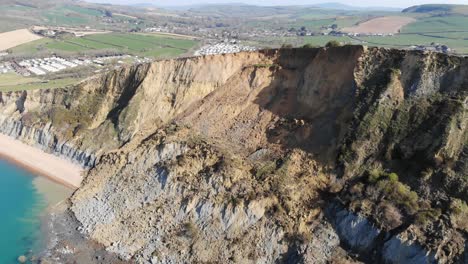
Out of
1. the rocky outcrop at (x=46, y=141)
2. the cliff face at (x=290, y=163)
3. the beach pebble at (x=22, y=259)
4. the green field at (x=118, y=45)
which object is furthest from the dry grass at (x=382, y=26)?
the beach pebble at (x=22, y=259)

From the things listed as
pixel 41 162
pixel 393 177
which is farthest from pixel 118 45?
pixel 393 177

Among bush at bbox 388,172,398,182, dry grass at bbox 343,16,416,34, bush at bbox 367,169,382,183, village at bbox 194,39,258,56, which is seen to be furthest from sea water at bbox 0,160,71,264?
dry grass at bbox 343,16,416,34

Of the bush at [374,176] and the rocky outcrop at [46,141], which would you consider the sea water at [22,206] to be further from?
the bush at [374,176]

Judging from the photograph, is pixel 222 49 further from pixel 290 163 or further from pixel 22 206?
pixel 290 163

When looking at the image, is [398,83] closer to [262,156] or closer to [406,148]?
[406,148]

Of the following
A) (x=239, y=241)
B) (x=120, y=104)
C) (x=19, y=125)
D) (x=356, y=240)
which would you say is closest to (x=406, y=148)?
(x=356, y=240)

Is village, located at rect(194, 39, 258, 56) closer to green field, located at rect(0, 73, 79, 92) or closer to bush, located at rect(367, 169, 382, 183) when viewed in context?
green field, located at rect(0, 73, 79, 92)
